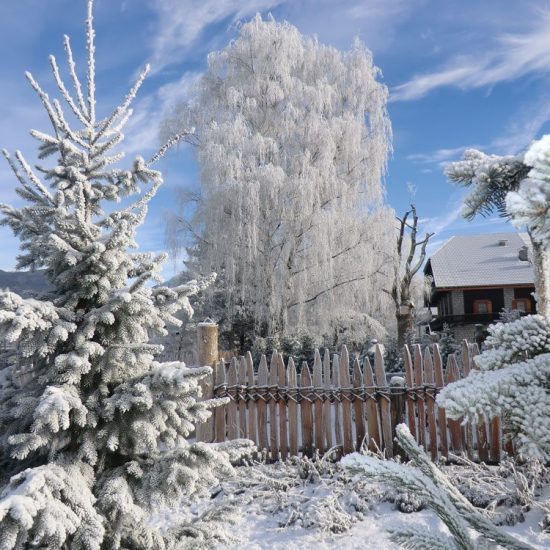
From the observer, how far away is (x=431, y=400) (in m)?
5.78

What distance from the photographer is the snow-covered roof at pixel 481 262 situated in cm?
2569

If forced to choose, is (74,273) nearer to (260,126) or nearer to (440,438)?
(440,438)

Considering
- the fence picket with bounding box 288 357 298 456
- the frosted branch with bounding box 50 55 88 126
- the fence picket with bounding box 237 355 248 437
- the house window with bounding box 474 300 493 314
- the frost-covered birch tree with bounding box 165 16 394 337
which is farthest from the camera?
the house window with bounding box 474 300 493 314

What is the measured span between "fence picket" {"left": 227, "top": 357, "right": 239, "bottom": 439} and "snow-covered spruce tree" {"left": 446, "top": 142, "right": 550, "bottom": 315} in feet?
15.3

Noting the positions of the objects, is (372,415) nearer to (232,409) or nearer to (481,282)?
(232,409)

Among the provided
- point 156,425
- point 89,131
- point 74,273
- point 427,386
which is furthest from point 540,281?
point 427,386

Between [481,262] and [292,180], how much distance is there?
55.3ft

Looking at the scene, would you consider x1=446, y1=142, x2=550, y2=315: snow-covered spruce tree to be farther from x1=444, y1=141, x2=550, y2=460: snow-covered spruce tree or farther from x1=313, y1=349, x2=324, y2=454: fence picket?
x1=313, y1=349, x2=324, y2=454: fence picket

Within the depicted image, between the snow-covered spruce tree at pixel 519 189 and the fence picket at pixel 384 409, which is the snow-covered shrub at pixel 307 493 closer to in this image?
the fence picket at pixel 384 409

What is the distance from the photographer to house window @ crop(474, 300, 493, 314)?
2627cm

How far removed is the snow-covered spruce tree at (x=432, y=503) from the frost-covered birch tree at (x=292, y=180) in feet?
43.0

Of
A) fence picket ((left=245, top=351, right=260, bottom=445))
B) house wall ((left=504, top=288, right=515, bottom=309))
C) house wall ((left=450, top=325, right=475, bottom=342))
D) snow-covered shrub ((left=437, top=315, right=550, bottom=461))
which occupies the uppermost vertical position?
house wall ((left=504, top=288, right=515, bottom=309))

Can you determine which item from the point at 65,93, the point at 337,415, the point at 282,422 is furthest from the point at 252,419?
the point at 65,93

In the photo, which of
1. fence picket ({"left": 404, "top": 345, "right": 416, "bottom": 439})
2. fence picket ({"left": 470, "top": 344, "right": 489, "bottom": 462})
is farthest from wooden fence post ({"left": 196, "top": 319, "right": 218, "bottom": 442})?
fence picket ({"left": 470, "top": 344, "right": 489, "bottom": 462})
